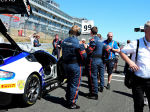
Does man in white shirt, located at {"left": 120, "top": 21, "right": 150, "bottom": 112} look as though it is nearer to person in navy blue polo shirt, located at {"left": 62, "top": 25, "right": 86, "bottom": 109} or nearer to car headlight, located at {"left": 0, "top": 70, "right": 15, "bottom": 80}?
person in navy blue polo shirt, located at {"left": 62, "top": 25, "right": 86, "bottom": 109}

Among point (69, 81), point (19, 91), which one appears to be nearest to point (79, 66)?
point (69, 81)

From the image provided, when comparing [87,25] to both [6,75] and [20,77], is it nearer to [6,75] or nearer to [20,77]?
[20,77]

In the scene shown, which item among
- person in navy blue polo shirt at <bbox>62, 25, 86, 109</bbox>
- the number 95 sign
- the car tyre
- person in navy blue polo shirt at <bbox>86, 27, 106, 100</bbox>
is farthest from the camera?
the number 95 sign

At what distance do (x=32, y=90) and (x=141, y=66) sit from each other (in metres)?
2.48

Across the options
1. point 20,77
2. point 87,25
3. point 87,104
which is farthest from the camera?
point 87,25

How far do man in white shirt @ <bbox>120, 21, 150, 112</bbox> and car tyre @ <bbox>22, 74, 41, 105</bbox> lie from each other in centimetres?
212

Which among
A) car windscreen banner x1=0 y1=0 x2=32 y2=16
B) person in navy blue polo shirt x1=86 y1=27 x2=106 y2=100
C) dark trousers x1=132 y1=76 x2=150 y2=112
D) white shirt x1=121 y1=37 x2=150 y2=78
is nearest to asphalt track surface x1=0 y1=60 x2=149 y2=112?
person in navy blue polo shirt x1=86 y1=27 x2=106 y2=100

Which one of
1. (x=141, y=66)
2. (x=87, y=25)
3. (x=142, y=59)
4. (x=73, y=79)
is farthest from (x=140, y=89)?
(x=87, y=25)

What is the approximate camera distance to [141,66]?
254 centimetres

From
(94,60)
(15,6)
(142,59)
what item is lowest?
(94,60)

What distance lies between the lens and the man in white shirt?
98.7 inches

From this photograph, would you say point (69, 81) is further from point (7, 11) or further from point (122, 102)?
point (7, 11)

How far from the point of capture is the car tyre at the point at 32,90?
11.9ft

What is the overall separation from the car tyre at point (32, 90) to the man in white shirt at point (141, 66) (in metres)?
→ 2.12
